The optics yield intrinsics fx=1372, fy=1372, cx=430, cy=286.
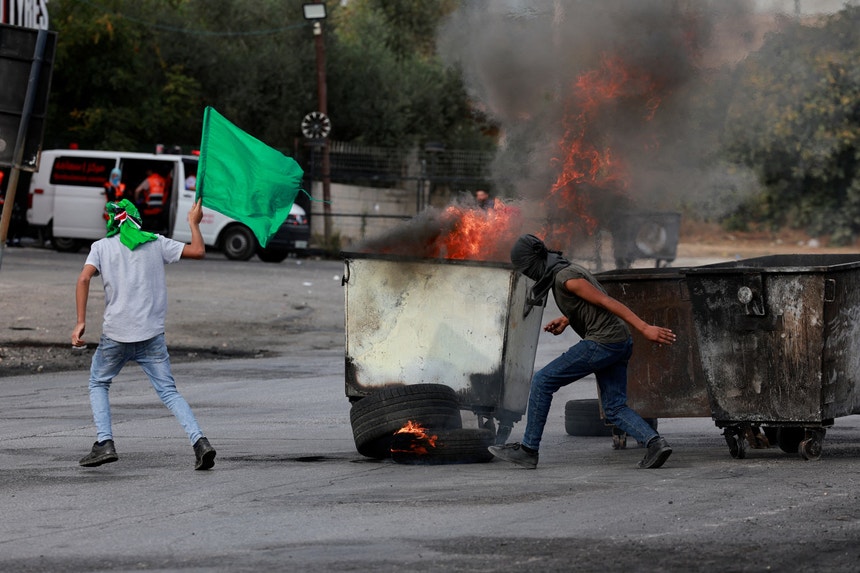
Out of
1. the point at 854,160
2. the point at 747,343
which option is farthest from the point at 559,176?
the point at 854,160

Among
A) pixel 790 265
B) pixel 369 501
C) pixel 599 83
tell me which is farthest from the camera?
pixel 599 83

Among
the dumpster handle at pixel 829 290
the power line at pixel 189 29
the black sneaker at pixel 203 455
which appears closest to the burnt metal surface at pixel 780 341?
the dumpster handle at pixel 829 290

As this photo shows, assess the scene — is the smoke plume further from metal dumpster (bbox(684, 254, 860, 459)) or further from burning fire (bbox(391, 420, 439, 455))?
burning fire (bbox(391, 420, 439, 455))

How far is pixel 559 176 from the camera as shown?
10820 mm

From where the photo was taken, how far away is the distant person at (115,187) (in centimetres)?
2628

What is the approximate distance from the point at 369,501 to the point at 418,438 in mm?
1293

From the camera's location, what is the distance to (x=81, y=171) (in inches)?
1064

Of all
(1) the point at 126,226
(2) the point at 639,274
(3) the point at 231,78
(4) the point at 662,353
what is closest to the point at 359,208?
(3) the point at 231,78

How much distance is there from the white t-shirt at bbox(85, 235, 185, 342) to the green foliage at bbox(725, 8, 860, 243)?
96.9ft

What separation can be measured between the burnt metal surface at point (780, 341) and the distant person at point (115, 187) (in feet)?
64.0

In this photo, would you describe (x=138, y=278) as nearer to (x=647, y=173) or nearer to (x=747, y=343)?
(x=747, y=343)

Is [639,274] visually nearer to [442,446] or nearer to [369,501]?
[442,446]

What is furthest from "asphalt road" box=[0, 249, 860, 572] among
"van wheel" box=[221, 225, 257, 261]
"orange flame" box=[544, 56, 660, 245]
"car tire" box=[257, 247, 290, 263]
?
"car tire" box=[257, 247, 290, 263]

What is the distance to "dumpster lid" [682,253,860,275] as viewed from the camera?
317 inches
